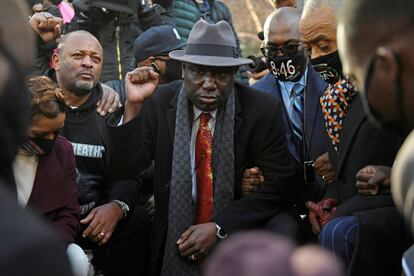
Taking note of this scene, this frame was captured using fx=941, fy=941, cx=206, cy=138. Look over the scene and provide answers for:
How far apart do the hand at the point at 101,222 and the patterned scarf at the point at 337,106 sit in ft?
5.00

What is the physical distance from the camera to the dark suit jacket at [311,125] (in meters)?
6.20

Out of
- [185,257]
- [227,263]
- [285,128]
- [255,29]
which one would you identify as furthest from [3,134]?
[255,29]

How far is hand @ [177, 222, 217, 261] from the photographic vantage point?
577 cm

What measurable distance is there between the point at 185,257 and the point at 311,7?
1.92 meters

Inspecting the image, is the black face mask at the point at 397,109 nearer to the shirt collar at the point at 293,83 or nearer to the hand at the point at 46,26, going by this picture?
the shirt collar at the point at 293,83

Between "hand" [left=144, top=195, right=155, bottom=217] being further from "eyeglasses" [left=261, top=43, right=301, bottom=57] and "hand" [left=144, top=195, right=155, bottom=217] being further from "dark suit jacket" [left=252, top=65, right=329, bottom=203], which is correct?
"eyeglasses" [left=261, top=43, right=301, bottom=57]

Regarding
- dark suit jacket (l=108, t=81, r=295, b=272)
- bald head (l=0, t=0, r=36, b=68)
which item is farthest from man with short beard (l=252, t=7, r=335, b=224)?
bald head (l=0, t=0, r=36, b=68)

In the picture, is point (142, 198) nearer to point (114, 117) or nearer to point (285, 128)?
point (114, 117)

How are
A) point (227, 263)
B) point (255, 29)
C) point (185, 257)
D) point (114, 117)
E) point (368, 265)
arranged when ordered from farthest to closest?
point (255, 29), point (114, 117), point (185, 257), point (368, 265), point (227, 263)

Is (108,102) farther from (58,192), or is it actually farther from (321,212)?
(321,212)

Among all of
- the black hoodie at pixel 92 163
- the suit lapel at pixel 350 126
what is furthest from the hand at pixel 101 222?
the suit lapel at pixel 350 126

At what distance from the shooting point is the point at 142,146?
6094 mm

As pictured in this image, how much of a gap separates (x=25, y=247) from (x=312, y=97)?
4.87 meters

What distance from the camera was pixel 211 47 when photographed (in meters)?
6.14
